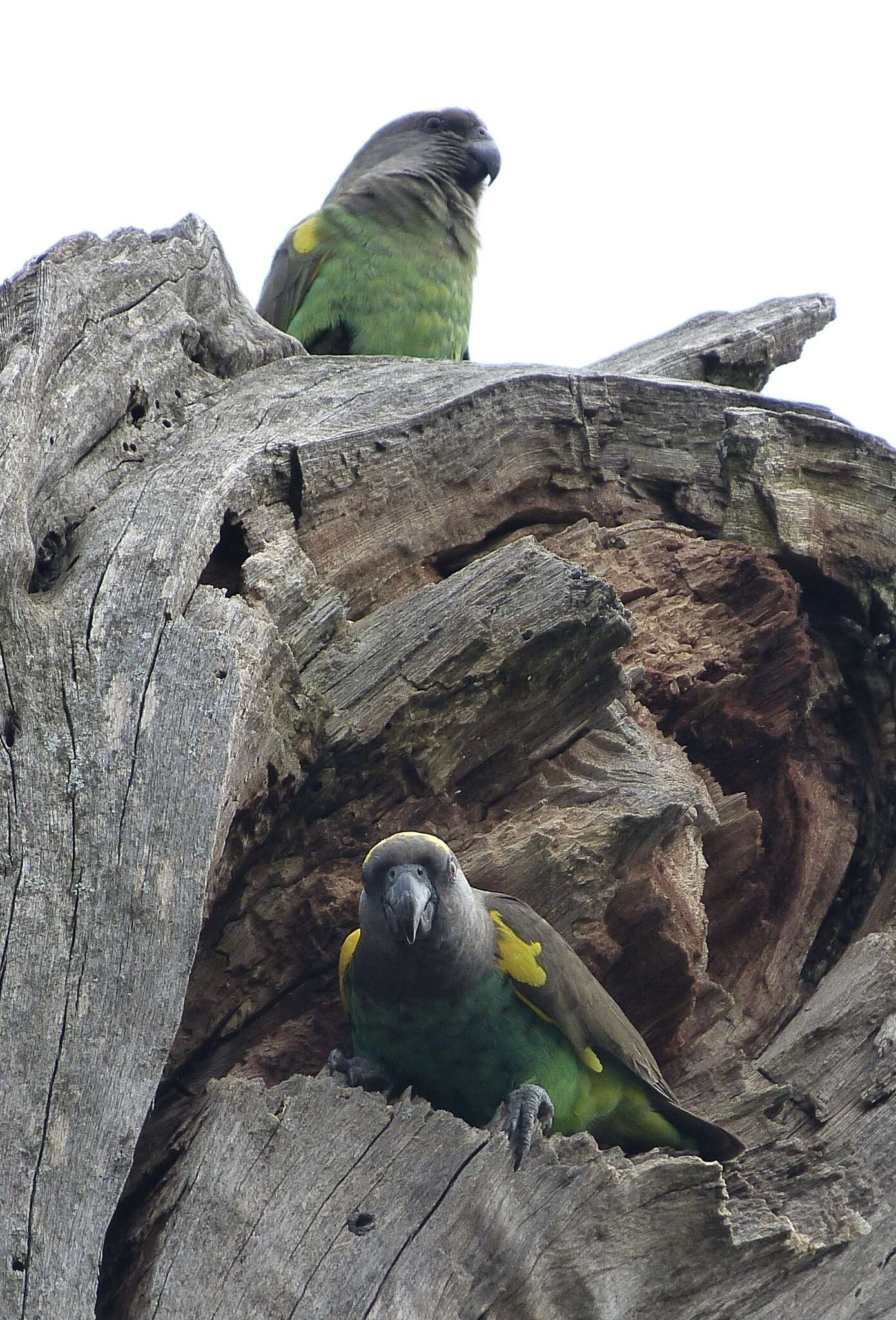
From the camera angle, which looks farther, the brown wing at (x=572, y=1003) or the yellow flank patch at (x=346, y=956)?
the yellow flank patch at (x=346, y=956)

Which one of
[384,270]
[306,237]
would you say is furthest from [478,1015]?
[306,237]

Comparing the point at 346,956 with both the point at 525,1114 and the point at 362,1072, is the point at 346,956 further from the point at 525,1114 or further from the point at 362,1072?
the point at 525,1114

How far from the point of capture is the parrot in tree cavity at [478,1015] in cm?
384

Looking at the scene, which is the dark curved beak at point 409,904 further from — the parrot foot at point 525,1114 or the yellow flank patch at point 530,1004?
the parrot foot at point 525,1114

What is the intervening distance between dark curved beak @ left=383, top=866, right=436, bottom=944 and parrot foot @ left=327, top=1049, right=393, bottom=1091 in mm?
477

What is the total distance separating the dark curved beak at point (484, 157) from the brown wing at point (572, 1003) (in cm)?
593

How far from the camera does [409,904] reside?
3637 millimetres

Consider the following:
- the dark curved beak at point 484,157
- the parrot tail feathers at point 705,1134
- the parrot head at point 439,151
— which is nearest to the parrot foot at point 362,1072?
the parrot tail feathers at point 705,1134

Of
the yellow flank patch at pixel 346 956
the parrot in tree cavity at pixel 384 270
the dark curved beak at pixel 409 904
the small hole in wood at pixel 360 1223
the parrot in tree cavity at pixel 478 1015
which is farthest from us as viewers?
the parrot in tree cavity at pixel 384 270

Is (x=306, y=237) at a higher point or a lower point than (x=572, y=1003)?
higher

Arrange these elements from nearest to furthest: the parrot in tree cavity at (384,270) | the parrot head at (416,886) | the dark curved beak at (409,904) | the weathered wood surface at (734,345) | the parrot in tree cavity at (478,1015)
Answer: the dark curved beak at (409,904) → the parrot head at (416,886) → the parrot in tree cavity at (478,1015) → the weathered wood surface at (734,345) → the parrot in tree cavity at (384,270)

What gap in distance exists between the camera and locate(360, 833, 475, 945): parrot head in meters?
3.74

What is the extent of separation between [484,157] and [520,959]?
6134 mm

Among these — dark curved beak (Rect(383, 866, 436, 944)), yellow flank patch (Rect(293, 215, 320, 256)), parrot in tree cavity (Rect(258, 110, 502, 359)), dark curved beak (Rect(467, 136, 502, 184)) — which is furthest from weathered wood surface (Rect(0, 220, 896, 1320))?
dark curved beak (Rect(467, 136, 502, 184))
